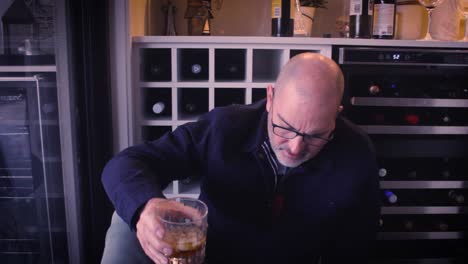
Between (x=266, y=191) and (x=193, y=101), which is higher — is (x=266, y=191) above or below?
below

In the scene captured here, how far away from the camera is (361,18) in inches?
68.9

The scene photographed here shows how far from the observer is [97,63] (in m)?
1.53

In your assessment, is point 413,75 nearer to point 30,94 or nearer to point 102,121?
point 102,121

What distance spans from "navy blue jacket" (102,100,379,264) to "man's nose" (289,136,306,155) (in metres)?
0.11

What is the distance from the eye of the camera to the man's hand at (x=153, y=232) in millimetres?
716

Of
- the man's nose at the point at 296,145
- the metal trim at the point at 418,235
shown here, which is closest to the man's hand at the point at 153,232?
the man's nose at the point at 296,145

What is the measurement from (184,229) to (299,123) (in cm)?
40

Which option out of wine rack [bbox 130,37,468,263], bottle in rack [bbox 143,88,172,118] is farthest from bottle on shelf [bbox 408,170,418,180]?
bottle in rack [bbox 143,88,172,118]

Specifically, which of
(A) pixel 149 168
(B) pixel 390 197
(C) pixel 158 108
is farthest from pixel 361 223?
(C) pixel 158 108

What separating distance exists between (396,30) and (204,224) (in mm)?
1489

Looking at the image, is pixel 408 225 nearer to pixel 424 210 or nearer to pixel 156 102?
pixel 424 210

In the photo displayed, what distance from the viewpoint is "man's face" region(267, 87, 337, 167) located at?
0.96 metres

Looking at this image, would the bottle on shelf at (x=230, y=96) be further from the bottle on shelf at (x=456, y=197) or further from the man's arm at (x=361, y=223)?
the bottle on shelf at (x=456, y=197)

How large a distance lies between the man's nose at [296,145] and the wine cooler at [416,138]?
2.62 feet
